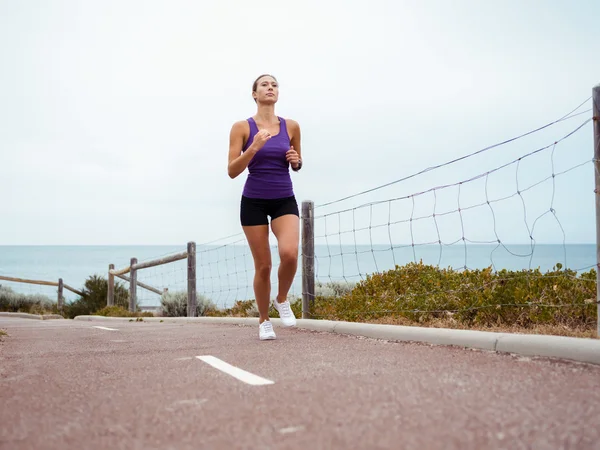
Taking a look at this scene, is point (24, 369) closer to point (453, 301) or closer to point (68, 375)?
point (68, 375)

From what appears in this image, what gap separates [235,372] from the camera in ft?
12.3

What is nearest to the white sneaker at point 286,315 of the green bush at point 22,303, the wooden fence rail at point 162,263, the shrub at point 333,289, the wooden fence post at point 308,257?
the wooden fence post at point 308,257

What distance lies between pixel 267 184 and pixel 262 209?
0.77 ft

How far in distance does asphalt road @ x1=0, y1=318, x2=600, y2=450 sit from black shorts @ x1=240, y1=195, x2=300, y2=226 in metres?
1.36

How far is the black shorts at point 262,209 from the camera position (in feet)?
18.5

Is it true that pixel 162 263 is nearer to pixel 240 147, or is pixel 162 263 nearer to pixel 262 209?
pixel 262 209

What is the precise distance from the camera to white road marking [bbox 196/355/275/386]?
337 centimetres

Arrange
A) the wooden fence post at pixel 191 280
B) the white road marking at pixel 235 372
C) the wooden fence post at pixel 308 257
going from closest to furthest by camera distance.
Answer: the white road marking at pixel 235 372
the wooden fence post at pixel 308 257
the wooden fence post at pixel 191 280

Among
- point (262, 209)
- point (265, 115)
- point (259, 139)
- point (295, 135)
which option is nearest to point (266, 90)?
point (265, 115)

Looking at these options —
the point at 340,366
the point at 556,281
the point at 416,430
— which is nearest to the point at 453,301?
the point at 556,281

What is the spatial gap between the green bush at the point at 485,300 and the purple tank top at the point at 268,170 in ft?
6.51

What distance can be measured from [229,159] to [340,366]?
239cm

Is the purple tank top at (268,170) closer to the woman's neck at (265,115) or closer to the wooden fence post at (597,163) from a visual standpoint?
the woman's neck at (265,115)

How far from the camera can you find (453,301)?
22.2 ft
